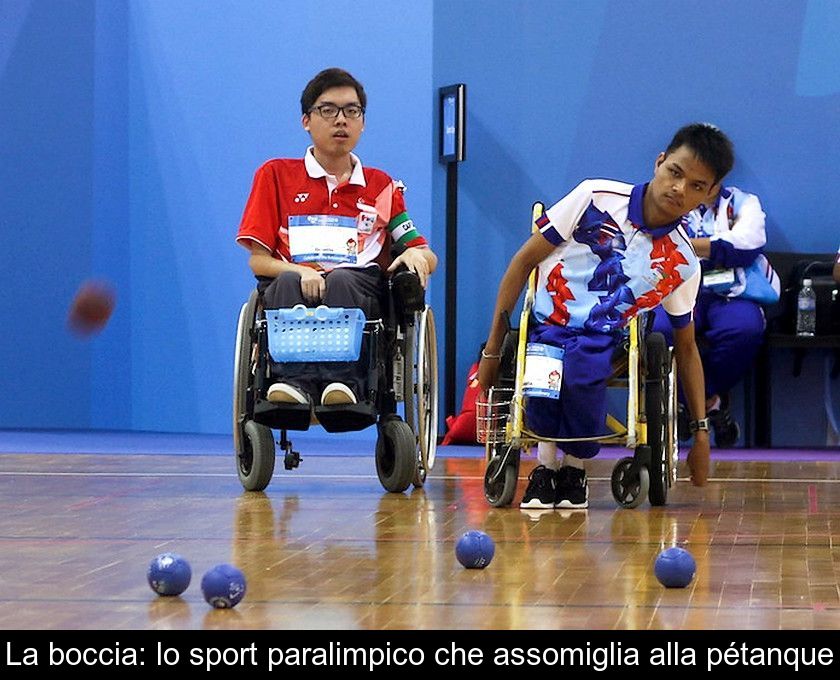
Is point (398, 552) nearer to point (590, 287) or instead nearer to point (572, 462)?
point (572, 462)

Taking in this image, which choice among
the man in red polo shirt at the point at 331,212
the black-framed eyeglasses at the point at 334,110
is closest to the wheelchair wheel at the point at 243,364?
the man in red polo shirt at the point at 331,212

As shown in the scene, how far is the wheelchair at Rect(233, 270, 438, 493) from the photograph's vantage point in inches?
190

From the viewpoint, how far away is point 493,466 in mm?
4551

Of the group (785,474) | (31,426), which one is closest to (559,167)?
(785,474)

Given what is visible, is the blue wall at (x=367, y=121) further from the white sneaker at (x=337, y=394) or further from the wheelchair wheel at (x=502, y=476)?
the wheelchair wheel at (x=502, y=476)

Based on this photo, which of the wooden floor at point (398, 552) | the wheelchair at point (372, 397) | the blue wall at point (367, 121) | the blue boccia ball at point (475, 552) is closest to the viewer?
the wooden floor at point (398, 552)

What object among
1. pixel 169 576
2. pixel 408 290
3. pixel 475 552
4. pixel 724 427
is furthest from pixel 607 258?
pixel 724 427

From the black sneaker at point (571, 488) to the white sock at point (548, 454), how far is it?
4cm

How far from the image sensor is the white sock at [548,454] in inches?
180

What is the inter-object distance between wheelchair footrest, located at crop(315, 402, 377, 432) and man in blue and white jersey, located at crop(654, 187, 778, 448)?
8.66ft

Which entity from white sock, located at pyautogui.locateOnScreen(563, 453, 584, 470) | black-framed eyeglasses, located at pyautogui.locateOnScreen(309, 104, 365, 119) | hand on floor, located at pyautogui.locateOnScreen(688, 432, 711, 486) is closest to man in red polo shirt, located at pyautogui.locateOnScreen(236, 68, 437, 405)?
black-framed eyeglasses, located at pyautogui.locateOnScreen(309, 104, 365, 119)

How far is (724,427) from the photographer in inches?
283

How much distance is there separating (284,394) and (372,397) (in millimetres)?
285

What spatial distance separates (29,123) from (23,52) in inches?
14.3
